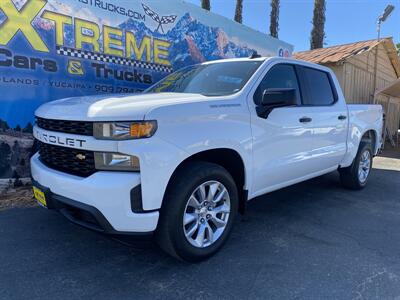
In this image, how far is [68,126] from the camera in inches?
111

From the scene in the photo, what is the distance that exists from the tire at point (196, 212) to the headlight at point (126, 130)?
1.61ft

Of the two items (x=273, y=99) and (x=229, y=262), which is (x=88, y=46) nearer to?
(x=273, y=99)

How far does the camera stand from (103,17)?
5.77 metres

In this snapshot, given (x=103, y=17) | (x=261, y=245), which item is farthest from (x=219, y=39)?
(x=261, y=245)

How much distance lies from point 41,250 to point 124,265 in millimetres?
907

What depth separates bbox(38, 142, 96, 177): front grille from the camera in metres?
2.65

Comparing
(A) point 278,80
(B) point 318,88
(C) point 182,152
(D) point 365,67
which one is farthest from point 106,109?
(D) point 365,67

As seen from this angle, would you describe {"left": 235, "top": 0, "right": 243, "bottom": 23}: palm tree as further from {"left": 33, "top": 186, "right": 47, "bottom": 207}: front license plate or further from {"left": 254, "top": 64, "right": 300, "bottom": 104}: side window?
{"left": 33, "top": 186, "right": 47, "bottom": 207}: front license plate

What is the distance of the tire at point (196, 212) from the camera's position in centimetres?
272

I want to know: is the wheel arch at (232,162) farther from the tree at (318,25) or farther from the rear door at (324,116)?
the tree at (318,25)

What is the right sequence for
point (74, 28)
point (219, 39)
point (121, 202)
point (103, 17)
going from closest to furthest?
point (121, 202) < point (74, 28) < point (103, 17) < point (219, 39)

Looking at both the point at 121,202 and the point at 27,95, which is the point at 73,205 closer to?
the point at 121,202

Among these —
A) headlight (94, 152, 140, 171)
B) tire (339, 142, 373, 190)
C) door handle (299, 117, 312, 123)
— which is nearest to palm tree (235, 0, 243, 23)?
tire (339, 142, 373, 190)

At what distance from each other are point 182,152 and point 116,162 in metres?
0.52
